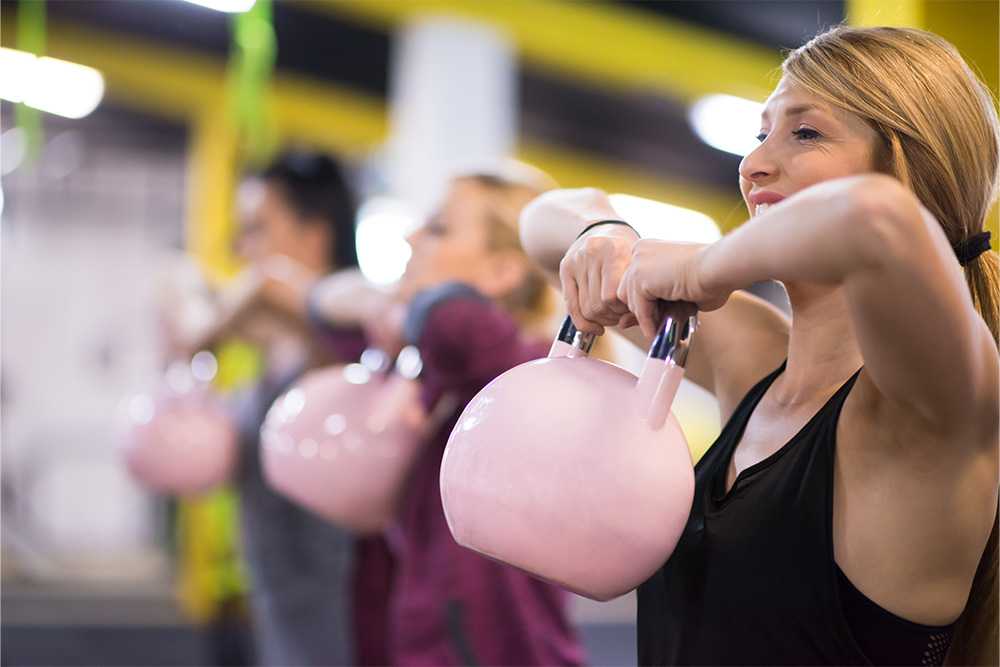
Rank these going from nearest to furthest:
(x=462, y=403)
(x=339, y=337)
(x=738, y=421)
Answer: (x=738, y=421) < (x=462, y=403) < (x=339, y=337)

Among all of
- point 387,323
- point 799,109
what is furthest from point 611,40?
point 799,109

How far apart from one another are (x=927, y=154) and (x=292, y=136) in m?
5.80

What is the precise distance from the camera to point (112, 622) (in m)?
4.89

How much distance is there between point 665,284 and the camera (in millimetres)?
664

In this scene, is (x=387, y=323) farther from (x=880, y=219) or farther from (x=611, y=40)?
(x=611, y=40)

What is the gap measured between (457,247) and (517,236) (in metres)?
0.10

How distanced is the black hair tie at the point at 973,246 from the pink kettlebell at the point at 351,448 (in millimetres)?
Answer: 943

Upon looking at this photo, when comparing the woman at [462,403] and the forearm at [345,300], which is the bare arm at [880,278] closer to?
the woman at [462,403]

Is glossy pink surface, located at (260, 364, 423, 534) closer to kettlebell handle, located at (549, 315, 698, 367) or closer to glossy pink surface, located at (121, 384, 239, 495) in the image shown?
glossy pink surface, located at (121, 384, 239, 495)

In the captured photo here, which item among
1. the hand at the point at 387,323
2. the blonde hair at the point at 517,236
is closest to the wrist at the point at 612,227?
the blonde hair at the point at 517,236

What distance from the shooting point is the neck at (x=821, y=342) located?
81 centimetres

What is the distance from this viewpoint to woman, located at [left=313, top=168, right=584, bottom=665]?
4.49 feet

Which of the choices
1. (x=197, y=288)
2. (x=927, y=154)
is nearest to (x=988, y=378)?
(x=927, y=154)

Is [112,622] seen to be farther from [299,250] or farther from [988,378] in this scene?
[988,378]
